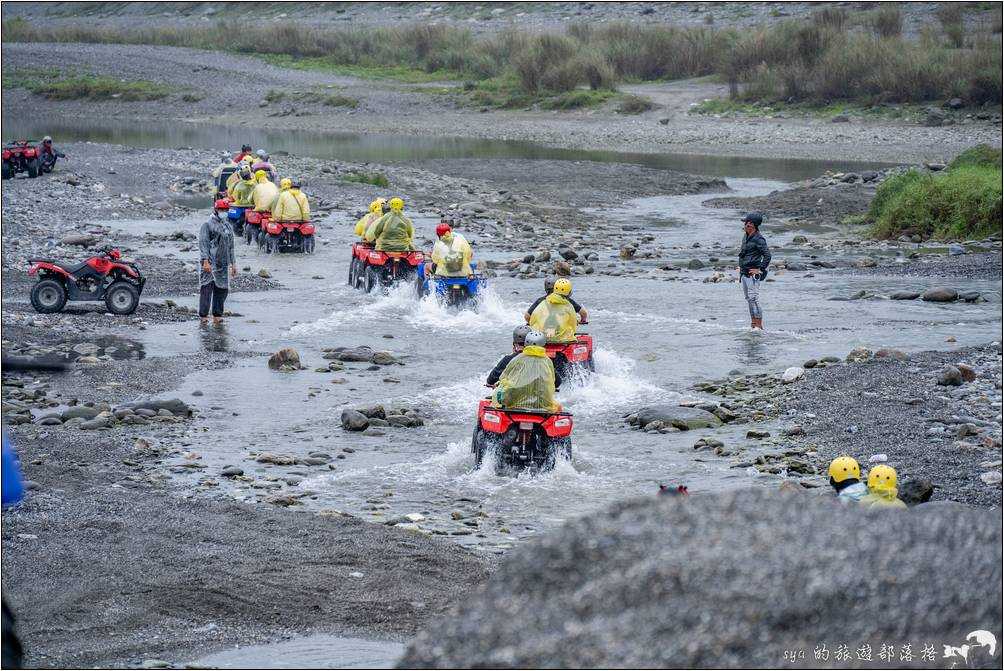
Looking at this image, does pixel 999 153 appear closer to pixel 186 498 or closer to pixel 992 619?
pixel 186 498

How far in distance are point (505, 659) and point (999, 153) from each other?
3103cm

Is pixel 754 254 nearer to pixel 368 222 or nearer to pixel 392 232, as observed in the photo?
pixel 392 232

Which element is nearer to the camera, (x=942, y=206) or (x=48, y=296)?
(x=48, y=296)

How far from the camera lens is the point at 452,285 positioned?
66.4 feet

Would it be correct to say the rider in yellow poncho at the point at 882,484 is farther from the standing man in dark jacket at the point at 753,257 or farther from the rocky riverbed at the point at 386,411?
the standing man in dark jacket at the point at 753,257

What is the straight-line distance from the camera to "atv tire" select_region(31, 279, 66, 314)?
63.5ft

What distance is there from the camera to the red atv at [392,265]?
2217 cm

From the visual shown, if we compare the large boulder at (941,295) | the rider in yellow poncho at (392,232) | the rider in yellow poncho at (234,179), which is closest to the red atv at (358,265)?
the rider in yellow poncho at (392,232)

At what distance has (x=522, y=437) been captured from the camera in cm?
1226

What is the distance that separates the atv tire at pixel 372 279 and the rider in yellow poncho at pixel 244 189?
23.2 feet

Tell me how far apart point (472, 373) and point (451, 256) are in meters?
3.50

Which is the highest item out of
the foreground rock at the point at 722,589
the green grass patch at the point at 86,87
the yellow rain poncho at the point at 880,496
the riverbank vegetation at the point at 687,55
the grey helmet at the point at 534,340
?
the riverbank vegetation at the point at 687,55

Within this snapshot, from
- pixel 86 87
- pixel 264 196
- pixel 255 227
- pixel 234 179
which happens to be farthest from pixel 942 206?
pixel 86 87

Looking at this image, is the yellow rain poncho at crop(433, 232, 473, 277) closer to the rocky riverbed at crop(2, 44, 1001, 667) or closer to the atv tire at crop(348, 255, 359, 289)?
the rocky riverbed at crop(2, 44, 1001, 667)
